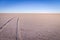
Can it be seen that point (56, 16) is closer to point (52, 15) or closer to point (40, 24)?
point (52, 15)

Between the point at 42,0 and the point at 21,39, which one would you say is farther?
the point at 42,0

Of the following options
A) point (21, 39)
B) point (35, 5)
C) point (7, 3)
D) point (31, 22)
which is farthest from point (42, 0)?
point (21, 39)

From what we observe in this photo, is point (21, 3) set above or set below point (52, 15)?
above

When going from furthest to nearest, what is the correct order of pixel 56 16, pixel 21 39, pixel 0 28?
pixel 56 16 < pixel 0 28 < pixel 21 39

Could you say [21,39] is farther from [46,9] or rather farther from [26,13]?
→ [46,9]

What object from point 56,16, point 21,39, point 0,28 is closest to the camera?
point 21,39

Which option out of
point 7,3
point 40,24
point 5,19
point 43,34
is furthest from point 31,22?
point 7,3

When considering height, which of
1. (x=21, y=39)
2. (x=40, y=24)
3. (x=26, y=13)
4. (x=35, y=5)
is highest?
(x=35, y=5)
